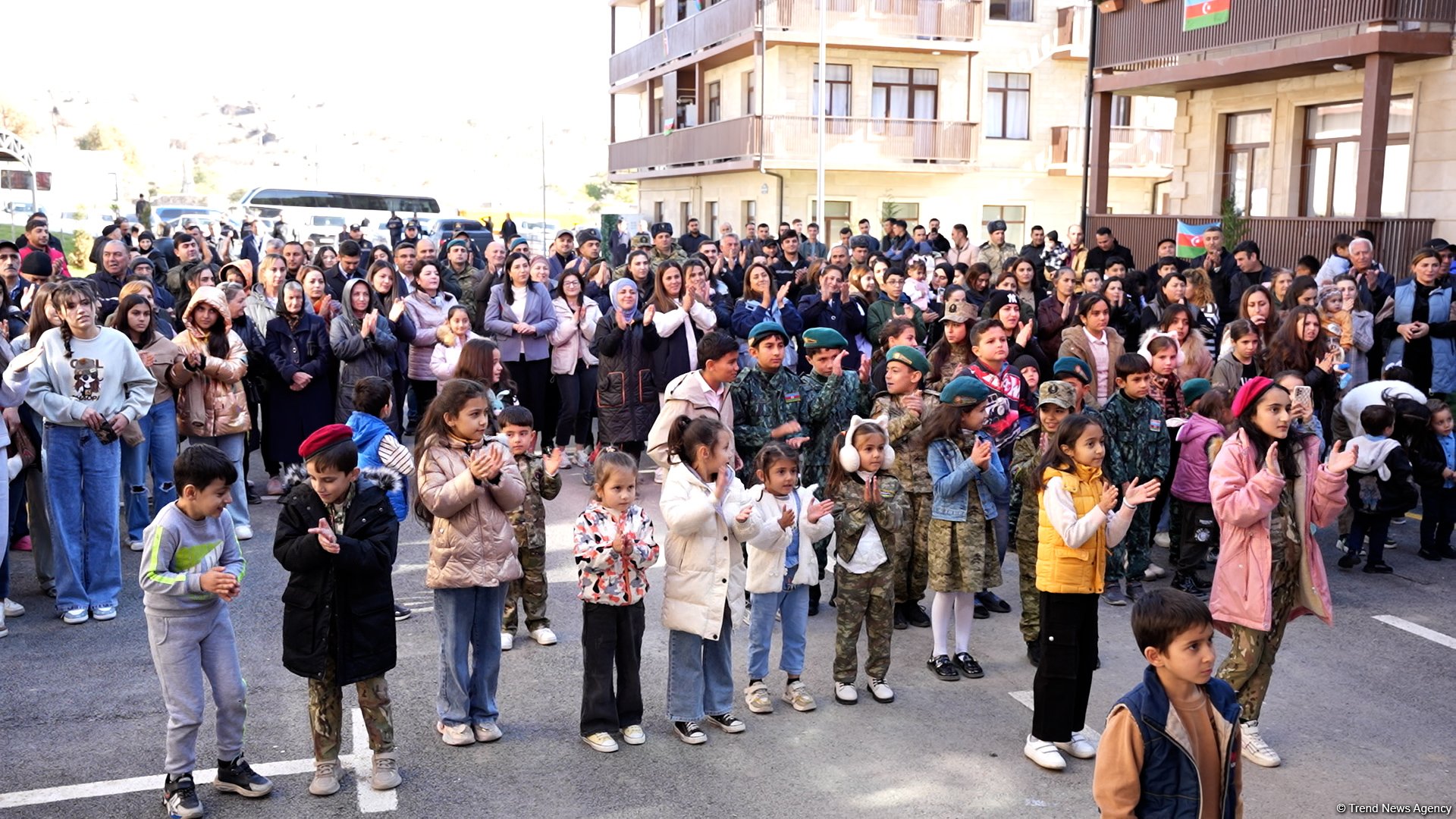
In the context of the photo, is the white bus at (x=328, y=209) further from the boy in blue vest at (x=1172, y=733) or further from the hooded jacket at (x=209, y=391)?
the boy in blue vest at (x=1172, y=733)

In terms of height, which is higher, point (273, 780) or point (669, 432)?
point (669, 432)

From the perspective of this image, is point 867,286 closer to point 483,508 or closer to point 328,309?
point 328,309

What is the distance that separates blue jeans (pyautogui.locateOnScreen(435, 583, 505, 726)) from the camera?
5.62m

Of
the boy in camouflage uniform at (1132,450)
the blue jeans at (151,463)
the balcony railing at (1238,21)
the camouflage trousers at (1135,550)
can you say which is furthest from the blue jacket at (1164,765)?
the balcony railing at (1238,21)

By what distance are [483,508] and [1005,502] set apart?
3.03m

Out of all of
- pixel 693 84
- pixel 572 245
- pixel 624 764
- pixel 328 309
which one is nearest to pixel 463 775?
pixel 624 764

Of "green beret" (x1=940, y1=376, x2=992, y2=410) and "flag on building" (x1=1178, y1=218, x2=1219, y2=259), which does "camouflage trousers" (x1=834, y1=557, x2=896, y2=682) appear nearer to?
"green beret" (x1=940, y1=376, x2=992, y2=410)

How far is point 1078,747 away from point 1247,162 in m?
18.5

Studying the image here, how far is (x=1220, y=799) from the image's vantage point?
3.66 metres

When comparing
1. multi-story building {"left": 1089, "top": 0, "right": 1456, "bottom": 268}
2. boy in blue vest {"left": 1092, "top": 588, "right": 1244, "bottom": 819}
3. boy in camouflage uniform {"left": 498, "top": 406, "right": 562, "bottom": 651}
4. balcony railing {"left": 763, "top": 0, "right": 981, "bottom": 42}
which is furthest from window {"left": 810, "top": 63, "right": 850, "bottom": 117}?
boy in blue vest {"left": 1092, "top": 588, "right": 1244, "bottom": 819}

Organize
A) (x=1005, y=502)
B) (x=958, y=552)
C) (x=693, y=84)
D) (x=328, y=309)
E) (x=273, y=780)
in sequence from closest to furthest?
(x=273, y=780), (x=958, y=552), (x=1005, y=502), (x=328, y=309), (x=693, y=84)

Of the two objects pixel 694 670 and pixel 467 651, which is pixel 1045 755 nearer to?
pixel 694 670

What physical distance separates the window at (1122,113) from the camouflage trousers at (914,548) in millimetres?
32490

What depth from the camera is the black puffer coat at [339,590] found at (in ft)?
16.3
